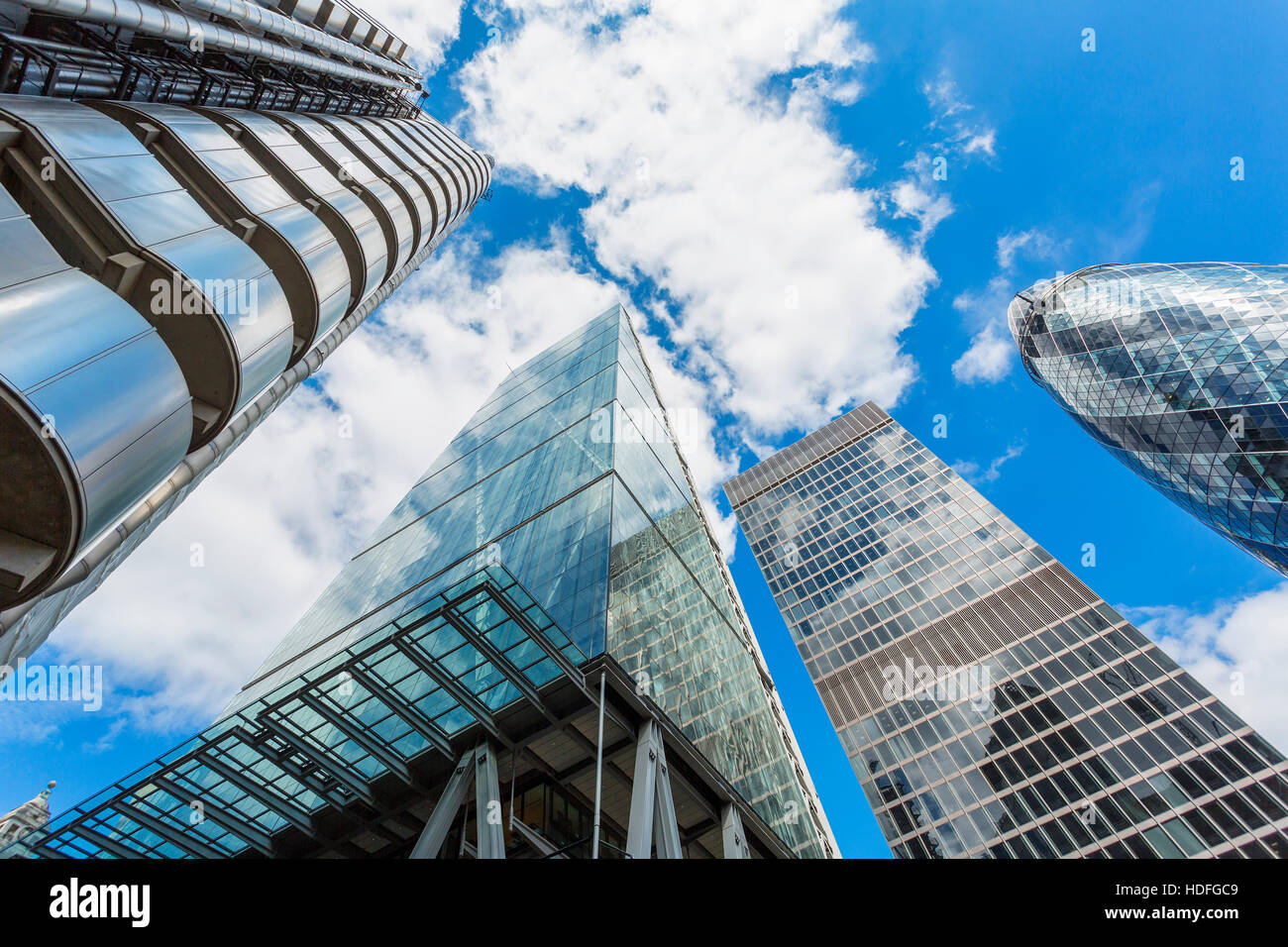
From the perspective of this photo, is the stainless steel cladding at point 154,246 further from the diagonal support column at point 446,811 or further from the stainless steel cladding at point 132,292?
the diagonal support column at point 446,811

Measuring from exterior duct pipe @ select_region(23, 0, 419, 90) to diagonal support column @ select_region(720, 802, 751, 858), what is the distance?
18352mm

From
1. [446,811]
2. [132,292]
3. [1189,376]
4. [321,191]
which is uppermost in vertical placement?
[1189,376]

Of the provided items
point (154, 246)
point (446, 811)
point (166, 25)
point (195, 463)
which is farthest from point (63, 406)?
point (446, 811)

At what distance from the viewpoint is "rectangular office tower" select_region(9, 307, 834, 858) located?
12508 millimetres

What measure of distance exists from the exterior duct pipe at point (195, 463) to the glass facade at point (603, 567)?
15.3 ft

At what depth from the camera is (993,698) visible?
61.3 metres

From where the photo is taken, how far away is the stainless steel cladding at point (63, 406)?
5.27 meters

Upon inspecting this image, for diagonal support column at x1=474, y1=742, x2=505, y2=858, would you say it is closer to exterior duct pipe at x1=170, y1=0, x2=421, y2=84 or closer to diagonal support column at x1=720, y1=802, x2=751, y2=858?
diagonal support column at x1=720, y1=802, x2=751, y2=858

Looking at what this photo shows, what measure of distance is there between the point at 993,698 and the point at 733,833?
2210 inches

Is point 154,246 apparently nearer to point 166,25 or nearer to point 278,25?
point 166,25

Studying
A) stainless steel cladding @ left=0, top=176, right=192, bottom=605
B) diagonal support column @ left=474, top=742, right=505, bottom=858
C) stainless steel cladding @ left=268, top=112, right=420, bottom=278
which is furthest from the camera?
stainless steel cladding @ left=268, top=112, right=420, bottom=278

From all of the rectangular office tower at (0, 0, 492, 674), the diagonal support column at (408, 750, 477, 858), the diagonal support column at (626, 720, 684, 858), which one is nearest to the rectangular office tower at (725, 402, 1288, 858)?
the diagonal support column at (626, 720, 684, 858)

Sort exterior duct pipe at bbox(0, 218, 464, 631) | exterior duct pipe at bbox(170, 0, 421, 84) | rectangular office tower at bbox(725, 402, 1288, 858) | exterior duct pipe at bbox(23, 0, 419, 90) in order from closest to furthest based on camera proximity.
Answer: exterior duct pipe at bbox(23, 0, 419, 90), exterior duct pipe at bbox(0, 218, 464, 631), exterior duct pipe at bbox(170, 0, 421, 84), rectangular office tower at bbox(725, 402, 1288, 858)
